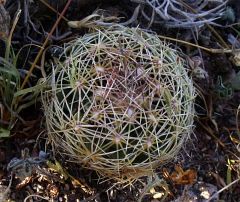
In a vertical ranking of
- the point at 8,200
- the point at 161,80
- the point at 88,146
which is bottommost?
the point at 8,200

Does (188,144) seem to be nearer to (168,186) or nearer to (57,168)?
(168,186)

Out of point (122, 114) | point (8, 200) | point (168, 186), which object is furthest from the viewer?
point (168, 186)

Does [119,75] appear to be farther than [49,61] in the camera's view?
No

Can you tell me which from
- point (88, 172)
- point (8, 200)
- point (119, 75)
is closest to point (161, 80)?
point (119, 75)

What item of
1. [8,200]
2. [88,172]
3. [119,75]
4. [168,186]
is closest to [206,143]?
[168,186]

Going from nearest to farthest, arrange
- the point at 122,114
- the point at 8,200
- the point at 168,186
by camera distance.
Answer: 1. the point at 122,114
2. the point at 8,200
3. the point at 168,186

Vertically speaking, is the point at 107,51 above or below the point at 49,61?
above
